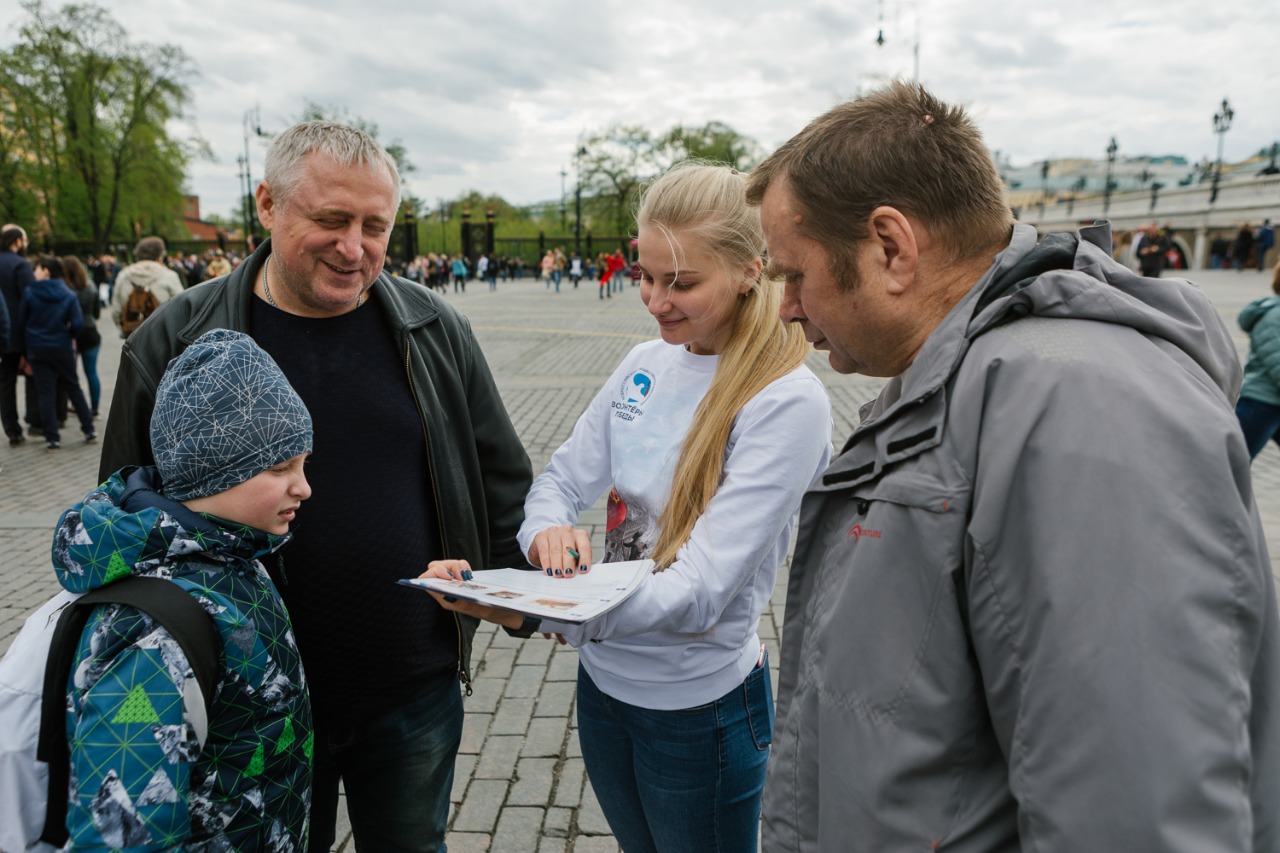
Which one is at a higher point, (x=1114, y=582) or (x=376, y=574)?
(x=1114, y=582)

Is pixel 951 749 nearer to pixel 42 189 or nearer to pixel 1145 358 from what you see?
pixel 1145 358

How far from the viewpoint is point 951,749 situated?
3.21 feet

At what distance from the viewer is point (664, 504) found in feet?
5.81

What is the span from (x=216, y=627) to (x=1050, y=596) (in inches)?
48.7

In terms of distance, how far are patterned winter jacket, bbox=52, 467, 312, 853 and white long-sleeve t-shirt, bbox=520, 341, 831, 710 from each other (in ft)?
1.72

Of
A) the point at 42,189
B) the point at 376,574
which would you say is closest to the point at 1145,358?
the point at 376,574

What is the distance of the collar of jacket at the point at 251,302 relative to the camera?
6.41ft

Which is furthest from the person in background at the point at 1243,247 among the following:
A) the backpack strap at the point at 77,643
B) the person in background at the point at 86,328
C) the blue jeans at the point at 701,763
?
the backpack strap at the point at 77,643

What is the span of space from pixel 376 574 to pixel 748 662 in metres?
0.90

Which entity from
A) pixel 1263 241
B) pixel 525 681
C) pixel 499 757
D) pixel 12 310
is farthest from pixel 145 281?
pixel 1263 241

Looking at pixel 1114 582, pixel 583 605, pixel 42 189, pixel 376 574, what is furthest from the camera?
pixel 42 189

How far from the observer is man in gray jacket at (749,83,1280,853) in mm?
802

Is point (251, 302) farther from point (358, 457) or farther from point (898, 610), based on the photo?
point (898, 610)

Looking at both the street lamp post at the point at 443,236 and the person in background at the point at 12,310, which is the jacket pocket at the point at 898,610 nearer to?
the person in background at the point at 12,310
